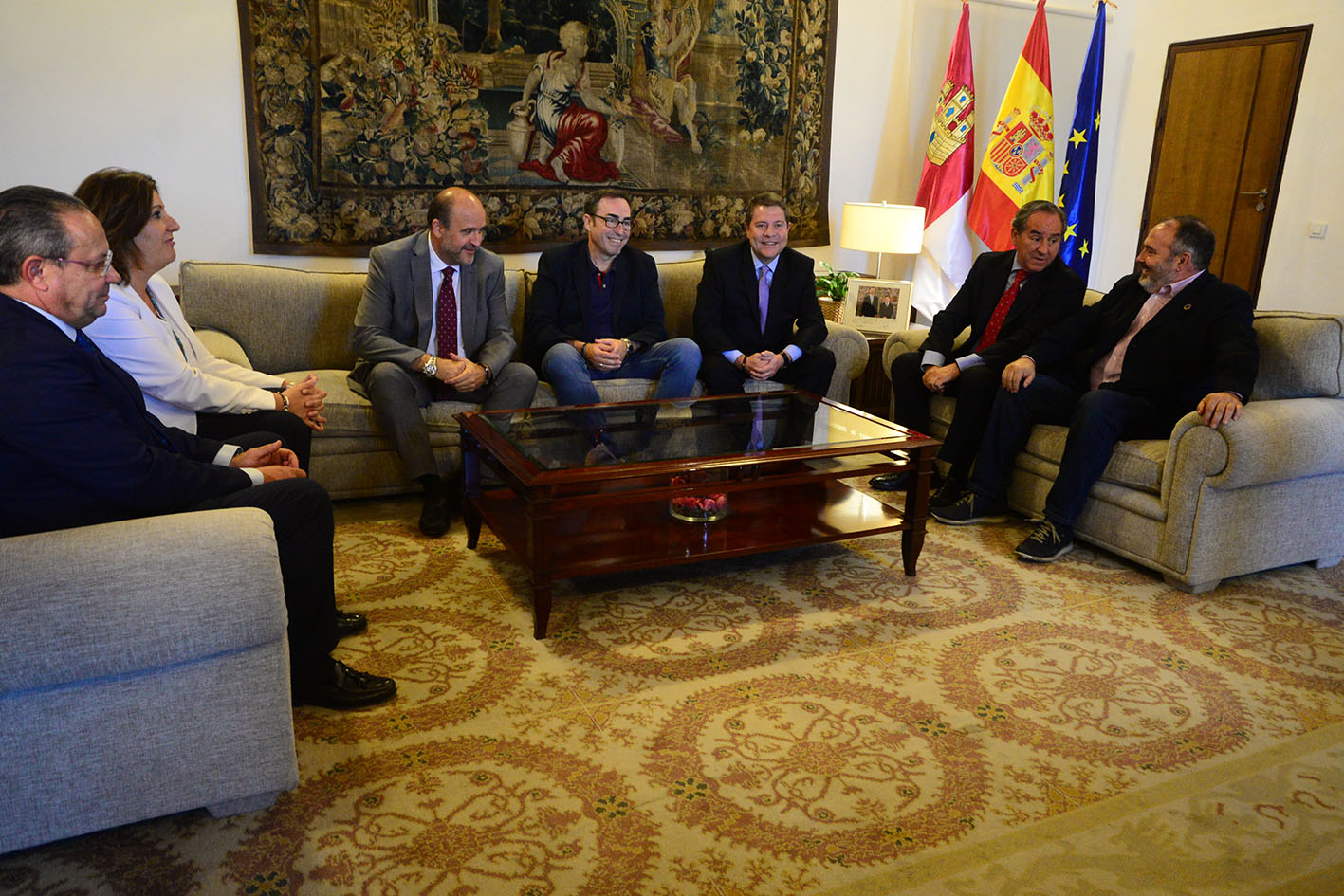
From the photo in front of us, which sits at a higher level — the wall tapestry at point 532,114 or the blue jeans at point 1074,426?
the wall tapestry at point 532,114

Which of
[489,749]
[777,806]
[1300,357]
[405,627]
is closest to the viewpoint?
[777,806]

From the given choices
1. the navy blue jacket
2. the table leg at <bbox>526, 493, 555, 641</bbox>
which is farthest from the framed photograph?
the navy blue jacket

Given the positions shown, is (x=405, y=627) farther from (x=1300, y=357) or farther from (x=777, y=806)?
(x=1300, y=357)

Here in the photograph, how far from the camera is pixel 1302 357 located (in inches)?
122

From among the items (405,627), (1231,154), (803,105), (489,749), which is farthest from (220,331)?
(1231,154)

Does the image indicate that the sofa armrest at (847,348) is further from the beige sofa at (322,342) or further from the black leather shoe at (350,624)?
the black leather shoe at (350,624)

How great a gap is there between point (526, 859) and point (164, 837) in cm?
69

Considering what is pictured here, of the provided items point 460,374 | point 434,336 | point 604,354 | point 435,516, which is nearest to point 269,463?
point 435,516

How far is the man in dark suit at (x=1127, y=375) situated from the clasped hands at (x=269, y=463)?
2.34 metres

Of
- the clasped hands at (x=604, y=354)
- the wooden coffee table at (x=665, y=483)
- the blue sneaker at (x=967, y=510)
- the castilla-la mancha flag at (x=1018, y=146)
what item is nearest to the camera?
the wooden coffee table at (x=665, y=483)

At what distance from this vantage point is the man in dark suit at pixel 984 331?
3.66 meters

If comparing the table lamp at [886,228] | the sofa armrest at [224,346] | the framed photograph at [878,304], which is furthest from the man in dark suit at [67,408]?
the table lamp at [886,228]

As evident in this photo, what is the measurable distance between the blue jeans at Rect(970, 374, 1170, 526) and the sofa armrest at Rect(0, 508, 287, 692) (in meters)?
2.56

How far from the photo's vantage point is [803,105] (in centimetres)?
506
